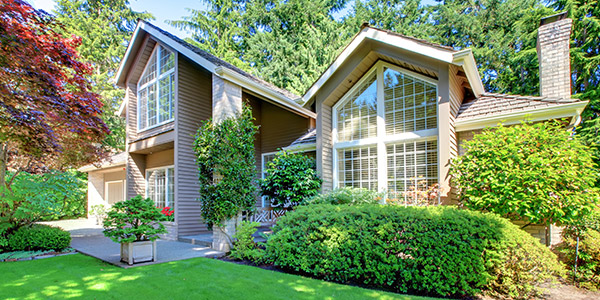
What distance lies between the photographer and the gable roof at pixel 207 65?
27.4 ft

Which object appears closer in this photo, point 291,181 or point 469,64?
point 469,64

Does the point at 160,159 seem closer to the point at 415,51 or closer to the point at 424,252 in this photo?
the point at 415,51

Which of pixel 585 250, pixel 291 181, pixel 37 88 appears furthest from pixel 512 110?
pixel 37 88

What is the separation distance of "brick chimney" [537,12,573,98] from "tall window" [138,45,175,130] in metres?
11.2

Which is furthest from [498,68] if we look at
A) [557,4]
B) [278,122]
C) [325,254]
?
[325,254]

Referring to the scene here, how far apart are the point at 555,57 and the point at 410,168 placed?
462 centimetres

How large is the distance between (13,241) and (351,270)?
7865mm

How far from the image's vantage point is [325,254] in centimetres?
516

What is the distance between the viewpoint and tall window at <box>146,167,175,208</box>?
37.0ft

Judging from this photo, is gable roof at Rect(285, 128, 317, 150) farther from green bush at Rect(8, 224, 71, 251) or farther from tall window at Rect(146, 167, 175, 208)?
green bush at Rect(8, 224, 71, 251)

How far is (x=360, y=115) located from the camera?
28.2 feet

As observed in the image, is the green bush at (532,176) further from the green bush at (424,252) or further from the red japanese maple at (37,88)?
the red japanese maple at (37,88)

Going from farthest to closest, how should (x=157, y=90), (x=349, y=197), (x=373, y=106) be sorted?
(x=157, y=90) → (x=373, y=106) → (x=349, y=197)

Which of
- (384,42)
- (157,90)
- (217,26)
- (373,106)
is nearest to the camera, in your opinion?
(384,42)
